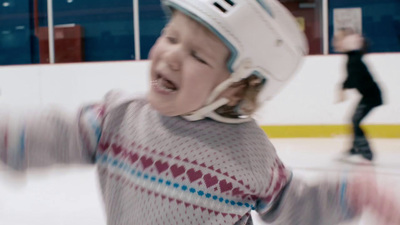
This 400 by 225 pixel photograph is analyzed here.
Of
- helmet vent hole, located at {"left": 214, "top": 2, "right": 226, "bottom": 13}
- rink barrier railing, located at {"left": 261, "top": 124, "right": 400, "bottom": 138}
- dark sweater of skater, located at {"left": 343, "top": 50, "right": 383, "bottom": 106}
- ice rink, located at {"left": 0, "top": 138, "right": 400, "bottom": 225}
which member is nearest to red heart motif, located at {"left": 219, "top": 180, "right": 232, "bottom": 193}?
helmet vent hole, located at {"left": 214, "top": 2, "right": 226, "bottom": 13}

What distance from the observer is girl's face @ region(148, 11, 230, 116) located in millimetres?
557

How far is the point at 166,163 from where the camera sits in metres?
0.58

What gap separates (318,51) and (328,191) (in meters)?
3.73

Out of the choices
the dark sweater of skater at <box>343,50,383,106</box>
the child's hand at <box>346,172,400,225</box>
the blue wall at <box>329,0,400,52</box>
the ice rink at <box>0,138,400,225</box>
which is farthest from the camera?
the blue wall at <box>329,0,400,52</box>

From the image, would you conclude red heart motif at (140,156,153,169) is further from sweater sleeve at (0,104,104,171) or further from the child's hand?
the child's hand

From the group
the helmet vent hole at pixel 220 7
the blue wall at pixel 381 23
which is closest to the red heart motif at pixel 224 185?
the helmet vent hole at pixel 220 7

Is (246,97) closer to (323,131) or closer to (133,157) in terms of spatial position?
(133,157)

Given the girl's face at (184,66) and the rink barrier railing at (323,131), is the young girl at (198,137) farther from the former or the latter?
the rink barrier railing at (323,131)

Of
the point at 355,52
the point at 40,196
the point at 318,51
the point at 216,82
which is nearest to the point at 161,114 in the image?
the point at 216,82

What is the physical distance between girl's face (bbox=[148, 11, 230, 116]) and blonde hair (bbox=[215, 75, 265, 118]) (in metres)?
0.06

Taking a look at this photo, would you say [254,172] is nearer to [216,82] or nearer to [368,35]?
[216,82]

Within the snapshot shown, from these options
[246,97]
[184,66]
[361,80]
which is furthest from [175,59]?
[361,80]

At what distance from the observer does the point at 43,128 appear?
57cm

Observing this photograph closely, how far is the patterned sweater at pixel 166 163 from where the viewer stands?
57 centimetres
